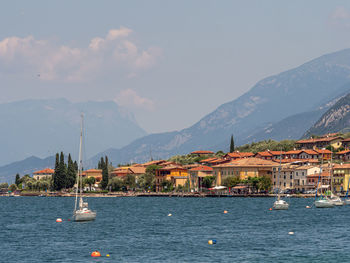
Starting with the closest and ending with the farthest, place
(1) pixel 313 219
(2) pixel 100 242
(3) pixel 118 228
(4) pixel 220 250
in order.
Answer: (4) pixel 220 250
(2) pixel 100 242
(3) pixel 118 228
(1) pixel 313 219

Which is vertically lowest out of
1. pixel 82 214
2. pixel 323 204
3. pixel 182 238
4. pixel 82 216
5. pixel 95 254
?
pixel 95 254

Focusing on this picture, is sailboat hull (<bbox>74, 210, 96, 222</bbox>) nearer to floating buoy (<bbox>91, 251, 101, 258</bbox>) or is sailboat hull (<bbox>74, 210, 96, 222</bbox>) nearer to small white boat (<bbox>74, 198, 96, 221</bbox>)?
small white boat (<bbox>74, 198, 96, 221</bbox>)

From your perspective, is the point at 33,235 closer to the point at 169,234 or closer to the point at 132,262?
the point at 169,234

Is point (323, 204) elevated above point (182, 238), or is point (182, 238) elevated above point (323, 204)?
point (323, 204)

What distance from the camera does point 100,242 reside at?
76.3 meters

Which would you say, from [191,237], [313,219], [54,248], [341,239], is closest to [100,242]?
[54,248]

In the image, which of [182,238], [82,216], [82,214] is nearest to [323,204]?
[82,216]

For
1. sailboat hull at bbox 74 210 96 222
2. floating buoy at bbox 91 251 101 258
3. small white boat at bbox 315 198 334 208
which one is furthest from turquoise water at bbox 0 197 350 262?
small white boat at bbox 315 198 334 208

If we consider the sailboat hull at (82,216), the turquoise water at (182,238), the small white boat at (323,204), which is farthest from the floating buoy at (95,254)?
the small white boat at (323,204)

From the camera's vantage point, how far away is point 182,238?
7981 cm

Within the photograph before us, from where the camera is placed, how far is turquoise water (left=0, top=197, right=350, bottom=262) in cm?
6469

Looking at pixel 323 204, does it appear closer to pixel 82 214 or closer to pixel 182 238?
pixel 82 214

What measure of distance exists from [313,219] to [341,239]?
29995mm

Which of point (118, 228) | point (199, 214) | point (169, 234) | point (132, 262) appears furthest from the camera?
point (199, 214)
